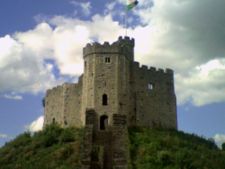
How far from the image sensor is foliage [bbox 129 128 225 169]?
36.0 metres

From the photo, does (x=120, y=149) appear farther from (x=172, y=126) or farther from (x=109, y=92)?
(x=172, y=126)

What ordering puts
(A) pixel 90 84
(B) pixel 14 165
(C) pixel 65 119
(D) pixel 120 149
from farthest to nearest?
1. (C) pixel 65 119
2. (A) pixel 90 84
3. (B) pixel 14 165
4. (D) pixel 120 149

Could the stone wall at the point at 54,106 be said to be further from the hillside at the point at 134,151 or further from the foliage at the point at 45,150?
the hillside at the point at 134,151

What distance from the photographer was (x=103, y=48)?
46.8 meters

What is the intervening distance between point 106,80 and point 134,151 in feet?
30.3

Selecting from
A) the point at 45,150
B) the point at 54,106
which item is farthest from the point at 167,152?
the point at 54,106

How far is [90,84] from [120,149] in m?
27.5

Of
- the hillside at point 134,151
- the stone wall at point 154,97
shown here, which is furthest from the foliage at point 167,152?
the stone wall at point 154,97

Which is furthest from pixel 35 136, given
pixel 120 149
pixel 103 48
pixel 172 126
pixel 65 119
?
pixel 120 149

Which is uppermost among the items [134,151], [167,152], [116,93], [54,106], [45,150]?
[54,106]

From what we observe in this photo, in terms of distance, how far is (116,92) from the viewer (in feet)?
148

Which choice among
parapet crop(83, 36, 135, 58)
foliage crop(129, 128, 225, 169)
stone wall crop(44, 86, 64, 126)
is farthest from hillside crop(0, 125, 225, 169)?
parapet crop(83, 36, 135, 58)

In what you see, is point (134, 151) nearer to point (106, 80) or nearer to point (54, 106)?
point (106, 80)

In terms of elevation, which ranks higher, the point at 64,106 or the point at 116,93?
the point at 116,93
